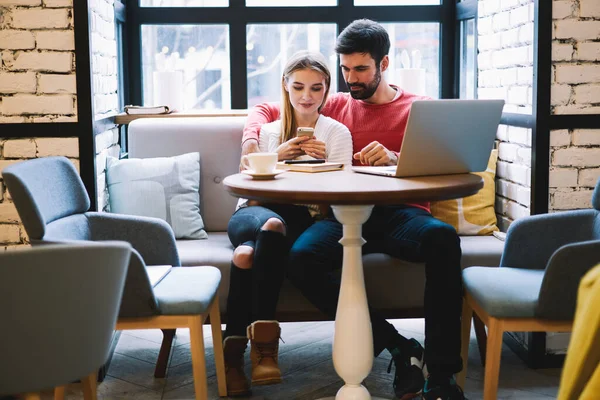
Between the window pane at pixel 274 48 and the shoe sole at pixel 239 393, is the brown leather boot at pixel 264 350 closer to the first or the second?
the shoe sole at pixel 239 393

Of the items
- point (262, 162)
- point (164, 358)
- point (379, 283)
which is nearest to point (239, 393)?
point (164, 358)

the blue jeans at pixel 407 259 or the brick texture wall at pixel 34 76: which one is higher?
the brick texture wall at pixel 34 76

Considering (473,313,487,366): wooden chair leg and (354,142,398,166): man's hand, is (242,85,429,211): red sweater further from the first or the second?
(473,313,487,366): wooden chair leg

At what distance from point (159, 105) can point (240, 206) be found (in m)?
1.09

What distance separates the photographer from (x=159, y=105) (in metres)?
3.85

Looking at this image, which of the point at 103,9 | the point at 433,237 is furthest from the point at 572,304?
the point at 103,9

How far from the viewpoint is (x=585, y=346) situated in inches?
55.2

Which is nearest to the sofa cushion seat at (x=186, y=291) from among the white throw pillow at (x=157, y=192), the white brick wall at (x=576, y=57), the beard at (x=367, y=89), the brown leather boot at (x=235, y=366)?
the brown leather boot at (x=235, y=366)

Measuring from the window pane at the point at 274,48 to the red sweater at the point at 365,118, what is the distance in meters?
0.81

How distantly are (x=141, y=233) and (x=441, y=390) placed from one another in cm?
110

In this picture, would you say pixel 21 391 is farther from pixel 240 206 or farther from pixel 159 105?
pixel 159 105

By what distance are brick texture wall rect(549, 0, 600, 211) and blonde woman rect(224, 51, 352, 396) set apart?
2.53ft

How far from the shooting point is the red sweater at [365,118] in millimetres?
3146

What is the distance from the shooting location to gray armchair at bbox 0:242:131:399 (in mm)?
1379
